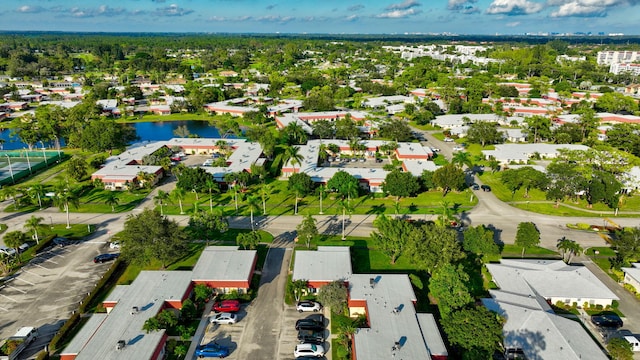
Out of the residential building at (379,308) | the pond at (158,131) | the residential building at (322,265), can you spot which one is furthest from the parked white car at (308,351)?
the pond at (158,131)

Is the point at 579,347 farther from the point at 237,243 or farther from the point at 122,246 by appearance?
the point at 122,246

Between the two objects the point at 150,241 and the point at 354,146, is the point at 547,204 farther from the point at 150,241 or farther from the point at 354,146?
the point at 150,241

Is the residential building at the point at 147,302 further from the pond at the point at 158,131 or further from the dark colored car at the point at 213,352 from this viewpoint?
the pond at the point at 158,131

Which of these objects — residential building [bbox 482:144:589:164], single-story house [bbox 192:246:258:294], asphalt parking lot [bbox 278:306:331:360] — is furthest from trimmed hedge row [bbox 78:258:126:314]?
residential building [bbox 482:144:589:164]

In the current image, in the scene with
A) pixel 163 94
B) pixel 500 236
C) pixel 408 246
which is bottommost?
pixel 500 236

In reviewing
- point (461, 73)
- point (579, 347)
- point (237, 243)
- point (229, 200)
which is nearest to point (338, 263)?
point (237, 243)

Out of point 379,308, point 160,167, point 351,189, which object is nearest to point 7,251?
point 160,167
